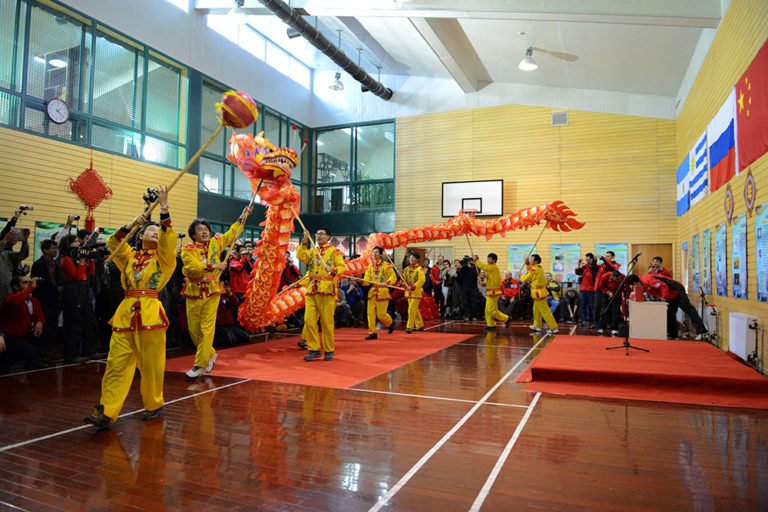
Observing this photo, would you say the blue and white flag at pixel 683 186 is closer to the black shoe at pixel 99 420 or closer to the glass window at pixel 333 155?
the glass window at pixel 333 155

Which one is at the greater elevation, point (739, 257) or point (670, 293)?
point (739, 257)

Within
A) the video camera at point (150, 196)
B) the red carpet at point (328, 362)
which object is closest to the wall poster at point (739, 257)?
the red carpet at point (328, 362)

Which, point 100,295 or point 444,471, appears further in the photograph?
point 100,295

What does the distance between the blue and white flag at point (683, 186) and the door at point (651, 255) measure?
95 cm

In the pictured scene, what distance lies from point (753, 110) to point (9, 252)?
28.6 ft

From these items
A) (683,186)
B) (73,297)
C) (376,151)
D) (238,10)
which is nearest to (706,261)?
(683,186)

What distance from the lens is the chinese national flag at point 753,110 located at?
5.39 metres

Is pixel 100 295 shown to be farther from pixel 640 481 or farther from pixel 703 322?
pixel 703 322

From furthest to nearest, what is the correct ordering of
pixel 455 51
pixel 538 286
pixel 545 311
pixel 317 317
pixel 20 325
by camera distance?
1. pixel 455 51
2. pixel 545 311
3. pixel 538 286
4. pixel 317 317
5. pixel 20 325

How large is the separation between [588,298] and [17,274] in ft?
34.6

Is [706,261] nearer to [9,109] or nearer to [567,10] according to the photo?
[567,10]

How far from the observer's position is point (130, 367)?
3.76m

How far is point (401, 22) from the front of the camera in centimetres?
1191

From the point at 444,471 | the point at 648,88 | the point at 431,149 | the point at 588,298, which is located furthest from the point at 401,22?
the point at 444,471
